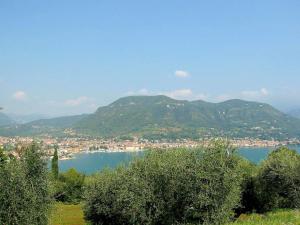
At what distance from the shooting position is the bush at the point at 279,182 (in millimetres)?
43500

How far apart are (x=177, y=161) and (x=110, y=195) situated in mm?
9719

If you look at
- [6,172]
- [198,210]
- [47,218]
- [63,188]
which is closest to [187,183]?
[198,210]

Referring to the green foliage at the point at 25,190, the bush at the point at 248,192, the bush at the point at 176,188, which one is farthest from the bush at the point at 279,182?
the green foliage at the point at 25,190

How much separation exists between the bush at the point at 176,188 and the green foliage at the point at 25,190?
844cm

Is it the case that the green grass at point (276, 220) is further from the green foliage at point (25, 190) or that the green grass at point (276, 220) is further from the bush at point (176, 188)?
the green foliage at point (25, 190)

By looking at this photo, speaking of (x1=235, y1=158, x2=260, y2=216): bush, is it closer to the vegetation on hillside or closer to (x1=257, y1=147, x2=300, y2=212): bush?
(x1=257, y1=147, x2=300, y2=212): bush

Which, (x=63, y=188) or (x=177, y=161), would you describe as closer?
(x=177, y=161)

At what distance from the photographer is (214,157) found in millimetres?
31625

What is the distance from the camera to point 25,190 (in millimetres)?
27312

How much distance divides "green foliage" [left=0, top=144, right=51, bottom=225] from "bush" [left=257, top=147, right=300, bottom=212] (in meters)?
25.8

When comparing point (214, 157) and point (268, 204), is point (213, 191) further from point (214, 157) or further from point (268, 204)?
point (268, 204)

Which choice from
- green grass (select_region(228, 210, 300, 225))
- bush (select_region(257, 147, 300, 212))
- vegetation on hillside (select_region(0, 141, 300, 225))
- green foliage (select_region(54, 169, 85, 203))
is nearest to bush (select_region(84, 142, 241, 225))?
vegetation on hillside (select_region(0, 141, 300, 225))

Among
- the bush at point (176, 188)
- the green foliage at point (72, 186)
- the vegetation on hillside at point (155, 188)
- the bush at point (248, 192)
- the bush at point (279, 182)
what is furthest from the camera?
the green foliage at point (72, 186)

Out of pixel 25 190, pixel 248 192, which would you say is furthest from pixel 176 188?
pixel 248 192
